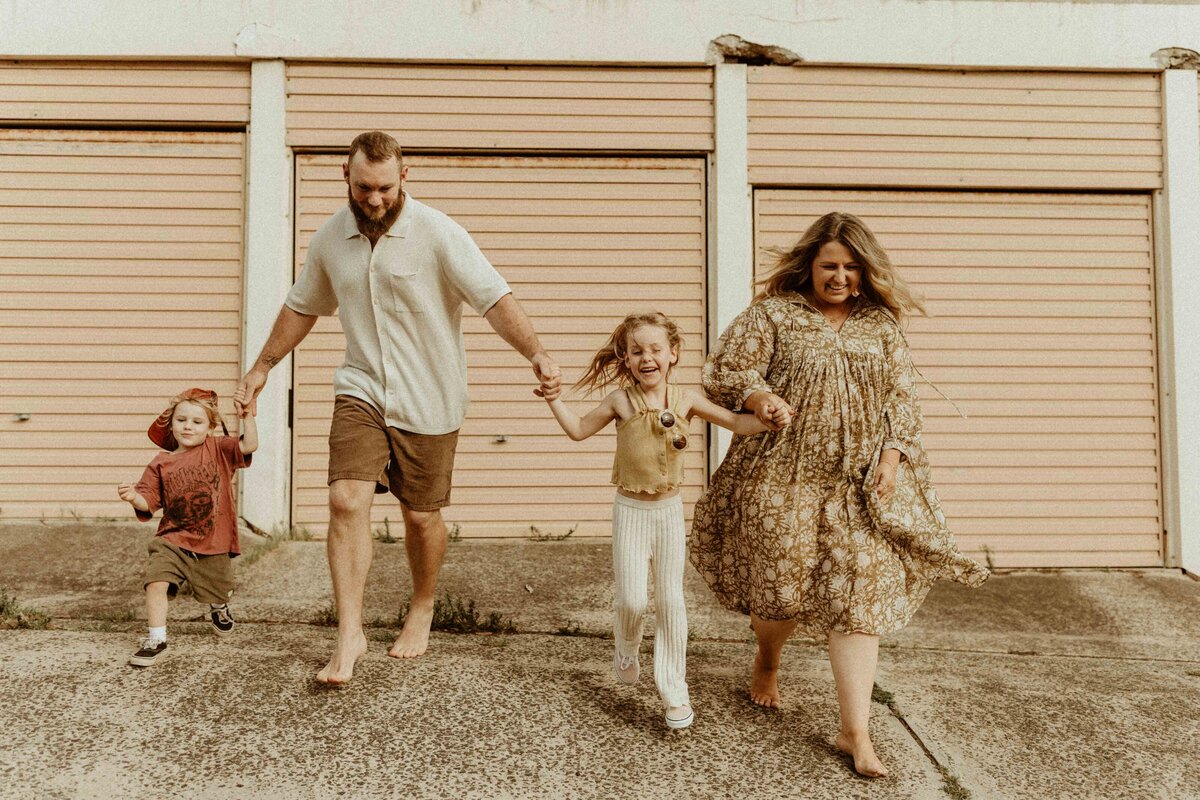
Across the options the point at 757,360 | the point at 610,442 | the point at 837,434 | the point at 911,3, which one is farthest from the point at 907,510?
the point at 911,3

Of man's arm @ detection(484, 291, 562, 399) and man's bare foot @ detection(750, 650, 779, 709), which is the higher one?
man's arm @ detection(484, 291, 562, 399)

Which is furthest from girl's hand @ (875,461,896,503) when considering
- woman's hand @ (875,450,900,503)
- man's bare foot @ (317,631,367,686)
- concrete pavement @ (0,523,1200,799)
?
man's bare foot @ (317,631,367,686)

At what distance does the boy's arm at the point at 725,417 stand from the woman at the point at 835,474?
0.19 feet

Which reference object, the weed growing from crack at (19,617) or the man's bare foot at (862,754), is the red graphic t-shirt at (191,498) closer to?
the weed growing from crack at (19,617)

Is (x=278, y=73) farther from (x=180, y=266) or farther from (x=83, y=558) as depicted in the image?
(x=83, y=558)

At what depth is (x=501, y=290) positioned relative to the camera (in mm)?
3318

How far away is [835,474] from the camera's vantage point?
9.51 ft

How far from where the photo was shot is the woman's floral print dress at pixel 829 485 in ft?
9.19

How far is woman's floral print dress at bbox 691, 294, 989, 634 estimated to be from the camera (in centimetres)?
280

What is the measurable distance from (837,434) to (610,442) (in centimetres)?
290

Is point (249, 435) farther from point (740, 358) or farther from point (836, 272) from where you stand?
point (836, 272)

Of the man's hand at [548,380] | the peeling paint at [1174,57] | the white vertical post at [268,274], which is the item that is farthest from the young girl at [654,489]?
the peeling paint at [1174,57]

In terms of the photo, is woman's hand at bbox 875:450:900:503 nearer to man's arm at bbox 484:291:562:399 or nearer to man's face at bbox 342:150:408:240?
man's arm at bbox 484:291:562:399

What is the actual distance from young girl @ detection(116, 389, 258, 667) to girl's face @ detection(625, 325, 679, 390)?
1.60 metres
